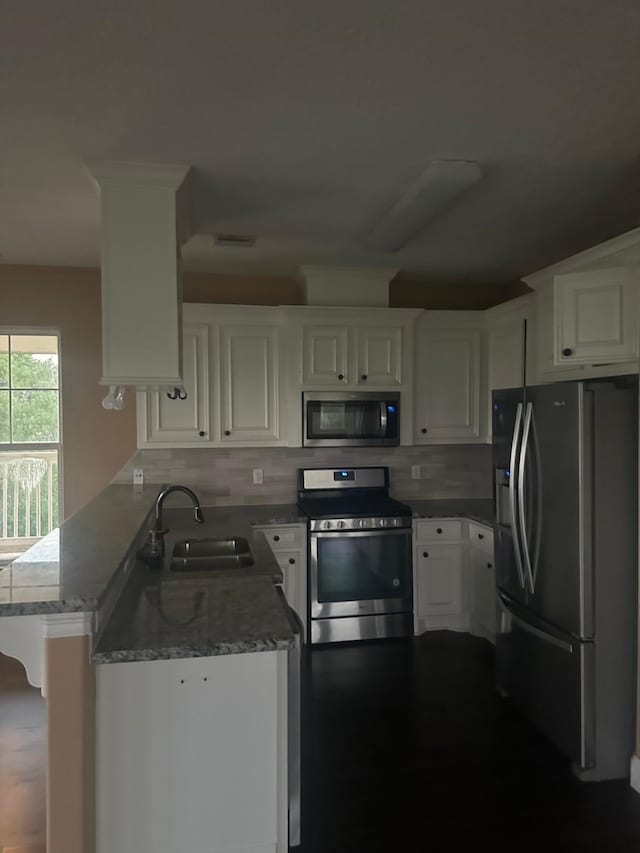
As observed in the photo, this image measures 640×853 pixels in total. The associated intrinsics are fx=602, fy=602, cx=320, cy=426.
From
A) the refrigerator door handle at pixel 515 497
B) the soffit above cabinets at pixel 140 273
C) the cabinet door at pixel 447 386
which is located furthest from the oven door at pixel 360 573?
the soffit above cabinets at pixel 140 273

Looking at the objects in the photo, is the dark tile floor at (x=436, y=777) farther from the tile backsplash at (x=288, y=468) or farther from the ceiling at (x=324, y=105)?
the ceiling at (x=324, y=105)

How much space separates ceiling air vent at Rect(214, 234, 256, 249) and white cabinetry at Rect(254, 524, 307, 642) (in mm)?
1785

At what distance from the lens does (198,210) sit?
3035 millimetres

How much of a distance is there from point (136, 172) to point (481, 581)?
124 inches

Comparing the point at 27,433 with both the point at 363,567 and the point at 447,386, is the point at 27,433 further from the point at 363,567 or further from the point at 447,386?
the point at 447,386

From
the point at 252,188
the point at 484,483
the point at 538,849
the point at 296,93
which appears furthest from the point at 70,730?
the point at 484,483

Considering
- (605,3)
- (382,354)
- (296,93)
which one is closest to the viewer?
(605,3)

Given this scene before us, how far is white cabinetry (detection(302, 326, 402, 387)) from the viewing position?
162 inches

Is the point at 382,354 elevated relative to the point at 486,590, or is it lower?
elevated

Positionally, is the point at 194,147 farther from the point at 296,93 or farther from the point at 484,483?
the point at 484,483

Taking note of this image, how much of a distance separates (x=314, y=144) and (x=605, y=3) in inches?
42.7

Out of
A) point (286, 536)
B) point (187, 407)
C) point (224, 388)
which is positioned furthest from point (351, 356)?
point (286, 536)

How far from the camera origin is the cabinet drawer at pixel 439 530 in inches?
163

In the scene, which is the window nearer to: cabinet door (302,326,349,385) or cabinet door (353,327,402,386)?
cabinet door (302,326,349,385)
